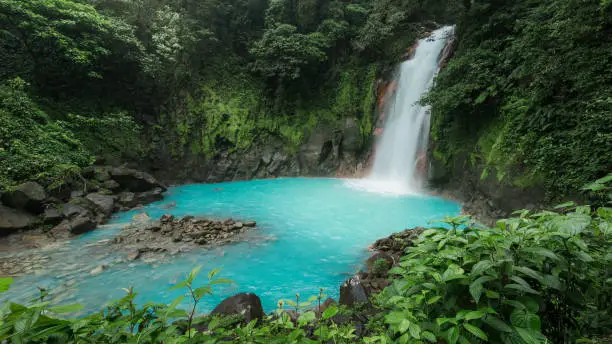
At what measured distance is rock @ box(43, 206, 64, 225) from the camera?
7.12m

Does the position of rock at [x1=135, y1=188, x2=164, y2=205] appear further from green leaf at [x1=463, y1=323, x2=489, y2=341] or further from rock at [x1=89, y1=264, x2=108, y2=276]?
green leaf at [x1=463, y1=323, x2=489, y2=341]

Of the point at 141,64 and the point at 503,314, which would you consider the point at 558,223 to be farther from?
the point at 141,64

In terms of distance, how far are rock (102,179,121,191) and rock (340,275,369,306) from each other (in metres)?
9.79

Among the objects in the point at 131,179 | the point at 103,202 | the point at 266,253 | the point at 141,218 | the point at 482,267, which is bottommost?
the point at 141,218

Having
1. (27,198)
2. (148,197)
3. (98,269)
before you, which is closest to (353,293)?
(98,269)

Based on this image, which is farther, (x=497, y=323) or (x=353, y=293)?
(x=353, y=293)

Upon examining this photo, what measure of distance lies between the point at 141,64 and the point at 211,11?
6.03 meters

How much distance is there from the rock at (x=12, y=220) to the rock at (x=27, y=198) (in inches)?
7.8

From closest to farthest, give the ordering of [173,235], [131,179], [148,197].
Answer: [173,235], [148,197], [131,179]

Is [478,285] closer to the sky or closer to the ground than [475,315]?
closer to the sky

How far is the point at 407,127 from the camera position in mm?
13062

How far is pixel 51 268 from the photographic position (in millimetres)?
5270

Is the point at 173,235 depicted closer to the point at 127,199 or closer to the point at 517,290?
the point at 127,199

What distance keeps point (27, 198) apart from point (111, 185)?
281cm
